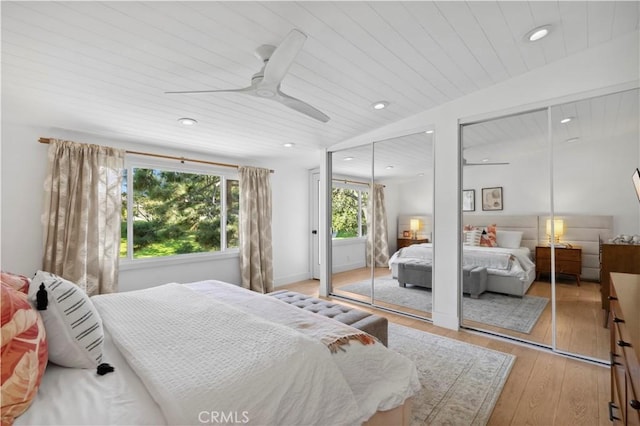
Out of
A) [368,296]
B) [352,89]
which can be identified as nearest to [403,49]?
[352,89]

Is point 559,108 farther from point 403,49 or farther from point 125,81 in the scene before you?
point 125,81

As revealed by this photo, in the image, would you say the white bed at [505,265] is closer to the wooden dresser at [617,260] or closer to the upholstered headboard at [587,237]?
the upholstered headboard at [587,237]

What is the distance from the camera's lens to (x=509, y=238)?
119 inches

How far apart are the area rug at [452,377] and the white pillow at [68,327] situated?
1773mm

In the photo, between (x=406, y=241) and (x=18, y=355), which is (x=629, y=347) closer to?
(x=18, y=355)

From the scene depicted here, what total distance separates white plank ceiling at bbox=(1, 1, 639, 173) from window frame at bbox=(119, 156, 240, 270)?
62 centimetres

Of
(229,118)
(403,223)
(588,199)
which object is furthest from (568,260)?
(229,118)

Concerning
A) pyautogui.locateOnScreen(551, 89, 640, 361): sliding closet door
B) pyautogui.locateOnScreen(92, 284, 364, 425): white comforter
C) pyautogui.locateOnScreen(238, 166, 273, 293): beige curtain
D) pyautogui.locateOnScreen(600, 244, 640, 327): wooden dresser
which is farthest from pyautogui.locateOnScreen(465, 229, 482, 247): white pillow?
pyautogui.locateOnScreen(238, 166, 273, 293): beige curtain

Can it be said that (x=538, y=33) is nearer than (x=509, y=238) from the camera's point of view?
Yes

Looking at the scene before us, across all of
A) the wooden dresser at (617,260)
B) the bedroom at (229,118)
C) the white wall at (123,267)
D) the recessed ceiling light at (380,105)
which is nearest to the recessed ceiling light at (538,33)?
the bedroom at (229,118)

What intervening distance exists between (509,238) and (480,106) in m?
A: 1.42

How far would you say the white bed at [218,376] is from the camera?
97 centimetres

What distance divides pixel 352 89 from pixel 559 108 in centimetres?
191

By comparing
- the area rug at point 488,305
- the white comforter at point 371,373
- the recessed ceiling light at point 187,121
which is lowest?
the area rug at point 488,305
